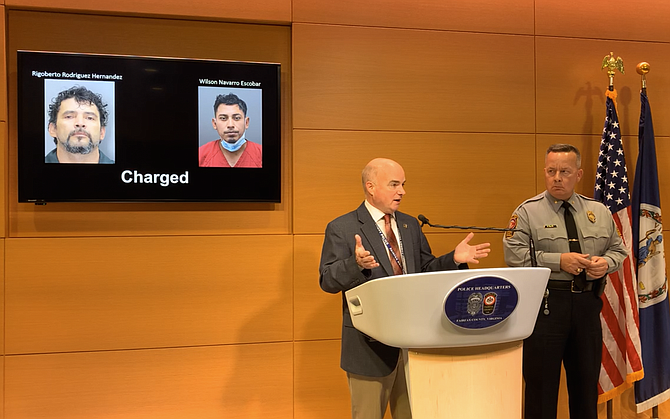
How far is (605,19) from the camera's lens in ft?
12.6

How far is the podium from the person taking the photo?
177 cm

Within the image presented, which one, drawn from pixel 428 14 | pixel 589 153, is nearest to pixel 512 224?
pixel 589 153

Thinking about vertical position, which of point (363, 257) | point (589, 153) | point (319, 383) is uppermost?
point (589, 153)

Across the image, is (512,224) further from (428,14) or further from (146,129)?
(146,129)

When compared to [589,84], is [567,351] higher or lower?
lower

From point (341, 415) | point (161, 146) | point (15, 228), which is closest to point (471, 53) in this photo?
point (161, 146)

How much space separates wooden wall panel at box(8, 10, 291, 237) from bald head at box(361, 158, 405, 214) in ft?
3.72

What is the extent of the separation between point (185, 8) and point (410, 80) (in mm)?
1477

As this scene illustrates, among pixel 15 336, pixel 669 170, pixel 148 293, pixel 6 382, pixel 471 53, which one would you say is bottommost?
pixel 6 382

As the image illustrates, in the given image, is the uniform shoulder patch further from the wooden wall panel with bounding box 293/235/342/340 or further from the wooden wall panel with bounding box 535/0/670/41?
the wooden wall panel with bounding box 535/0/670/41

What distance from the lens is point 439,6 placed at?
3670mm

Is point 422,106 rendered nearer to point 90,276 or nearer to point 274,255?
point 274,255

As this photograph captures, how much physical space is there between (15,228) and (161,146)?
3.18 ft

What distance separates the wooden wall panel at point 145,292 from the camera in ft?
10.7
